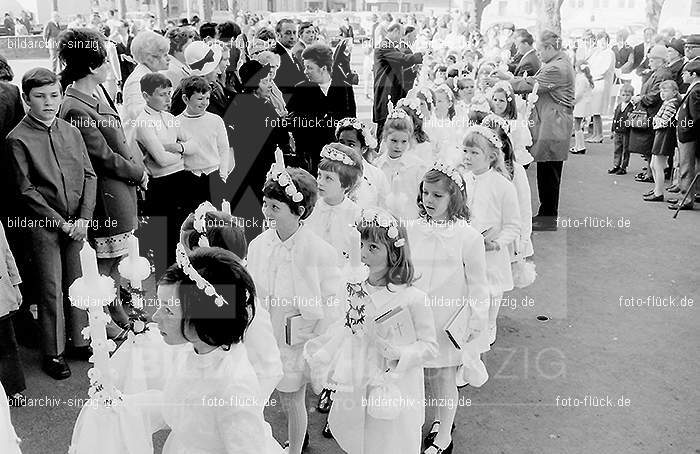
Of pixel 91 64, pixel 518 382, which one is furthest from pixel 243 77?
pixel 518 382

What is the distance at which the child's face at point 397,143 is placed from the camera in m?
5.55

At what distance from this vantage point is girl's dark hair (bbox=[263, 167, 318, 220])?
3.56 metres

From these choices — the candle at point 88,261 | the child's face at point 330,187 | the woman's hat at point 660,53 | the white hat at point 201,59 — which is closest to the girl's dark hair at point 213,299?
the candle at point 88,261

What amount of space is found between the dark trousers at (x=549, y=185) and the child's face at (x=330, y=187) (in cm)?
462

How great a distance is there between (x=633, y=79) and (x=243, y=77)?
Answer: 13942mm

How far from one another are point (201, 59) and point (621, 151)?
733cm

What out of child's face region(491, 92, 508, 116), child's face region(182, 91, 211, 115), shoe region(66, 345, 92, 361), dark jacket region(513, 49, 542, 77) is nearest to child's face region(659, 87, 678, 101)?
dark jacket region(513, 49, 542, 77)

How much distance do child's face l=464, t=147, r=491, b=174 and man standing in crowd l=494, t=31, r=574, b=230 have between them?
12.0 ft

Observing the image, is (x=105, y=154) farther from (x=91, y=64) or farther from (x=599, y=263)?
(x=599, y=263)

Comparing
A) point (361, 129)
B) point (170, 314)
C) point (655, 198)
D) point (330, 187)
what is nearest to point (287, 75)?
point (361, 129)

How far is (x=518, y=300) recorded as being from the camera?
6293mm

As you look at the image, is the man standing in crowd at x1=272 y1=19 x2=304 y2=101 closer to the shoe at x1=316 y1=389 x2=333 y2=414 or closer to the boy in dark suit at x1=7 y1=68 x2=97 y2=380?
the boy in dark suit at x1=7 y1=68 x2=97 y2=380

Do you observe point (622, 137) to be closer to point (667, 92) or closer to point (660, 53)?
point (660, 53)

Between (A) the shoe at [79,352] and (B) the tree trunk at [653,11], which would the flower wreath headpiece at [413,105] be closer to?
(A) the shoe at [79,352]
